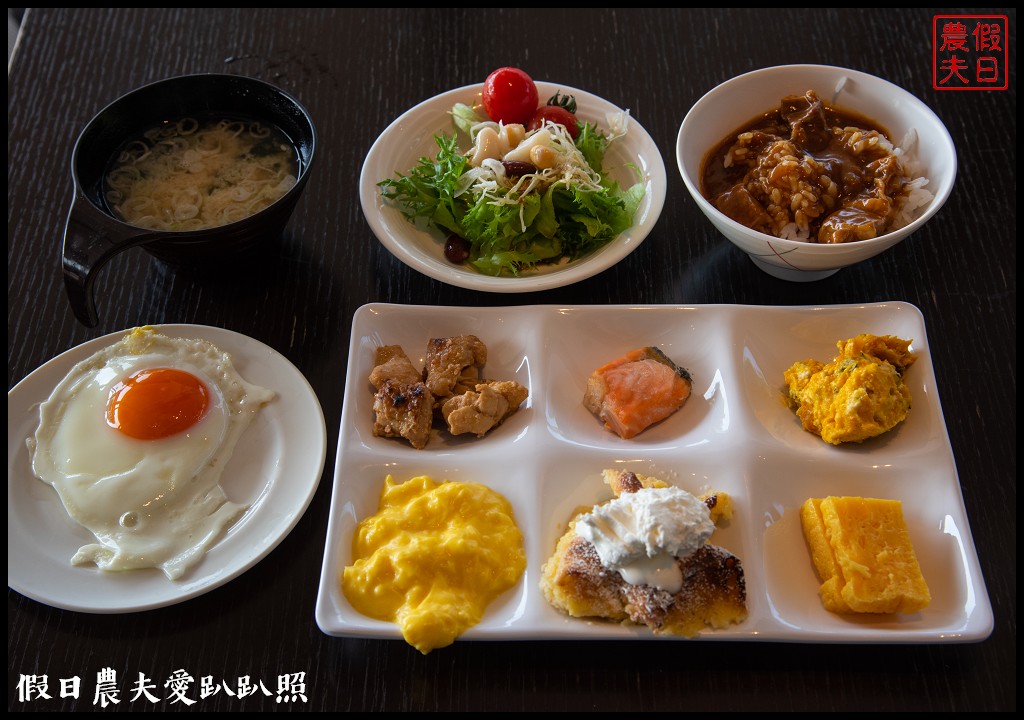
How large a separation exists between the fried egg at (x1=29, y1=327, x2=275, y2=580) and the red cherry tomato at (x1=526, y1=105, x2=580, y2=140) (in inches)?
57.0

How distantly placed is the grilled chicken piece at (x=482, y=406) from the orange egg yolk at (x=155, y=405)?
2.60 ft

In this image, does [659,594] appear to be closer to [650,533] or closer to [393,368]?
[650,533]

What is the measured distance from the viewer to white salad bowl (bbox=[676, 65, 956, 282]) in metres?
2.61

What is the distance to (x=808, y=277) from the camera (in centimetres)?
289

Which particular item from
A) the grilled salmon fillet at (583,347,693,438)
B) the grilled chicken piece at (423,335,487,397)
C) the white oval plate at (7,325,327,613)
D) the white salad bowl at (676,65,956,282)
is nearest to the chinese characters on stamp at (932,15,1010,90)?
the white salad bowl at (676,65,956,282)

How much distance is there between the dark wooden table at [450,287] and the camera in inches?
84.0

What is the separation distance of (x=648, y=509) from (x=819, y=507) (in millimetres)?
593

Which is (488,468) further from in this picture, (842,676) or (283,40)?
(283,40)

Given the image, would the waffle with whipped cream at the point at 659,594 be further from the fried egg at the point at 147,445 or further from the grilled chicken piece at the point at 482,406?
the fried egg at the point at 147,445

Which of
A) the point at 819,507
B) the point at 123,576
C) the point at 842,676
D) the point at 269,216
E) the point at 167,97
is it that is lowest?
the point at 842,676

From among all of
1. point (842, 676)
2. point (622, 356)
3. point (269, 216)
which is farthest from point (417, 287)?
point (842, 676)

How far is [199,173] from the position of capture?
2.93m

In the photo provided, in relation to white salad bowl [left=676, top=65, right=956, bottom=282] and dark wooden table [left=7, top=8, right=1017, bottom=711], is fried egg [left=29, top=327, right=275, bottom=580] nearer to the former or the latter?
dark wooden table [left=7, top=8, right=1017, bottom=711]

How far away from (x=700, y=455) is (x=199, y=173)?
206cm
